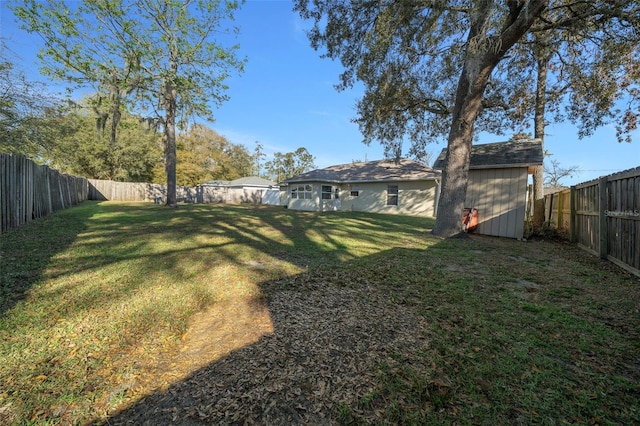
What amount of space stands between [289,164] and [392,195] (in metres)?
38.2

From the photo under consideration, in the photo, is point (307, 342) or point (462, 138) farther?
point (462, 138)

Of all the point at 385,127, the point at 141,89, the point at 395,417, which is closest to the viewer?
the point at 395,417

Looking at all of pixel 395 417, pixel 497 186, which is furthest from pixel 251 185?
pixel 395 417

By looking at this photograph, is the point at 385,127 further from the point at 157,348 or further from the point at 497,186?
the point at 157,348

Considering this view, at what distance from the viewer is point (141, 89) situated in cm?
1399

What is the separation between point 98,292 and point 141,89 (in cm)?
Answer: 1460

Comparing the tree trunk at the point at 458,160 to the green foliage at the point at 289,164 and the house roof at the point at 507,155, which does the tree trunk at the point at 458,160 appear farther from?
the green foliage at the point at 289,164

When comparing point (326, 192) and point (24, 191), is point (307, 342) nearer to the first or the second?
point (24, 191)

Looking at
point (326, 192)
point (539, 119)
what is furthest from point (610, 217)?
point (326, 192)

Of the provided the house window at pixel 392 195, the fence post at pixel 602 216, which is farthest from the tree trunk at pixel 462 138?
the house window at pixel 392 195

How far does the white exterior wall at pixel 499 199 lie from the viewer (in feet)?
27.5

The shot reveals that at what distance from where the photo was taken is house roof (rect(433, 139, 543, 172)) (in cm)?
823

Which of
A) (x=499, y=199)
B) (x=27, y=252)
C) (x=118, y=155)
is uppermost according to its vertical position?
(x=118, y=155)

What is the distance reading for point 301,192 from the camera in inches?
783
